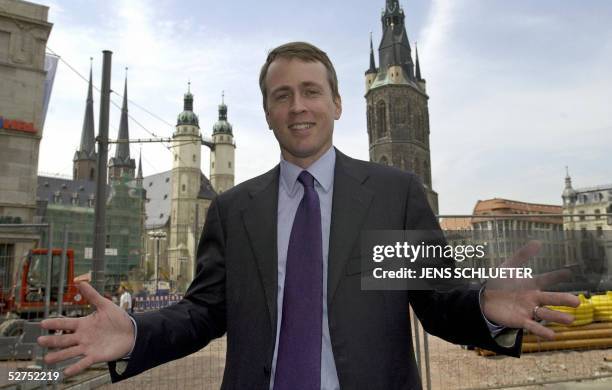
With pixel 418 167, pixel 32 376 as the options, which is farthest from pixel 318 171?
pixel 418 167

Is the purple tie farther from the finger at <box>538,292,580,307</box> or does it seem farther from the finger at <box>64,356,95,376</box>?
the finger at <box>538,292,580,307</box>

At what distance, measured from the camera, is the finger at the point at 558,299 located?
1.17 metres

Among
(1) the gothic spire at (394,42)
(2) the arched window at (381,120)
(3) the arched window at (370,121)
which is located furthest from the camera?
(1) the gothic spire at (394,42)

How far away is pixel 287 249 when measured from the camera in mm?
1744

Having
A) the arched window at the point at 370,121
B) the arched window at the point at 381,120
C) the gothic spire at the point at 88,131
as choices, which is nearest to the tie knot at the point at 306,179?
the arched window at the point at 381,120

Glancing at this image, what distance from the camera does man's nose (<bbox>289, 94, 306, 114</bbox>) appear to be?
1776 millimetres

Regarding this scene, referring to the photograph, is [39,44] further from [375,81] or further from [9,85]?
[375,81]

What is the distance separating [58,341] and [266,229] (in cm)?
83

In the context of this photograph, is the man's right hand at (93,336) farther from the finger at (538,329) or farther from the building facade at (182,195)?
the building facade at (182,195)

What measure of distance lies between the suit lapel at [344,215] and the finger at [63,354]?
2.76 feet

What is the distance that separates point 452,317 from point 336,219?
553 mm

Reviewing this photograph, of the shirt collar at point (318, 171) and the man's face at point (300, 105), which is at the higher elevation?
the man's face at point (300, 105)

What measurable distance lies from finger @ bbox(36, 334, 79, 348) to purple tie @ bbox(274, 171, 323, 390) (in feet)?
2.25

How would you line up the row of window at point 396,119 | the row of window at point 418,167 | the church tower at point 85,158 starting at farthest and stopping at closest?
1. the church tower at point 85,158
2. the row of window at point 396,119
3. the row of window at point 418,167
